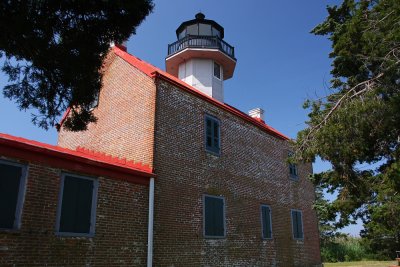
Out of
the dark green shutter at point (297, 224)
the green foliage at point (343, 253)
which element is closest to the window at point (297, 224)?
the dark green shutter at point (297, 224)

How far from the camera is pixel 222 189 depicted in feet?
45.7

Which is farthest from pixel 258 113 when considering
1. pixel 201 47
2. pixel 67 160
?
pixel 67 160

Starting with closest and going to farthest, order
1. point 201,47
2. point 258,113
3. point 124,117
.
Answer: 1. point 124,117
2. point 201,47
3. point 258,113

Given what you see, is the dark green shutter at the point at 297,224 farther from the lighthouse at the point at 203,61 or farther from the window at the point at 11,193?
the window at the point at 11,193

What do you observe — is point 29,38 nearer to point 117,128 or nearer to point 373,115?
point 117,128

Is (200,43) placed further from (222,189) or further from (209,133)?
(222,189)

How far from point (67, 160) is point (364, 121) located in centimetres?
779

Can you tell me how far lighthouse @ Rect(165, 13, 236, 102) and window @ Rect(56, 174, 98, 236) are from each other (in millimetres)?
11113

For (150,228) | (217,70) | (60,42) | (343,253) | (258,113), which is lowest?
(343,253)

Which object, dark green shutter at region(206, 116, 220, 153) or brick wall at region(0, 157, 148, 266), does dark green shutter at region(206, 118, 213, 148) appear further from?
brick wall at region(0, 157, 148, 266)

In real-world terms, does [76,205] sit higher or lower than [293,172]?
lower

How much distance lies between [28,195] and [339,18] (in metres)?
11.1

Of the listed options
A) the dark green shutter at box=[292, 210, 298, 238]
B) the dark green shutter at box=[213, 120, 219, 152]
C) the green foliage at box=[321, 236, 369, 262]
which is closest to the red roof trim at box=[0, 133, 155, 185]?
the dark green shutter at box=[213, 120, 219, 152]

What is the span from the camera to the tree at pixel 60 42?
6.41m
